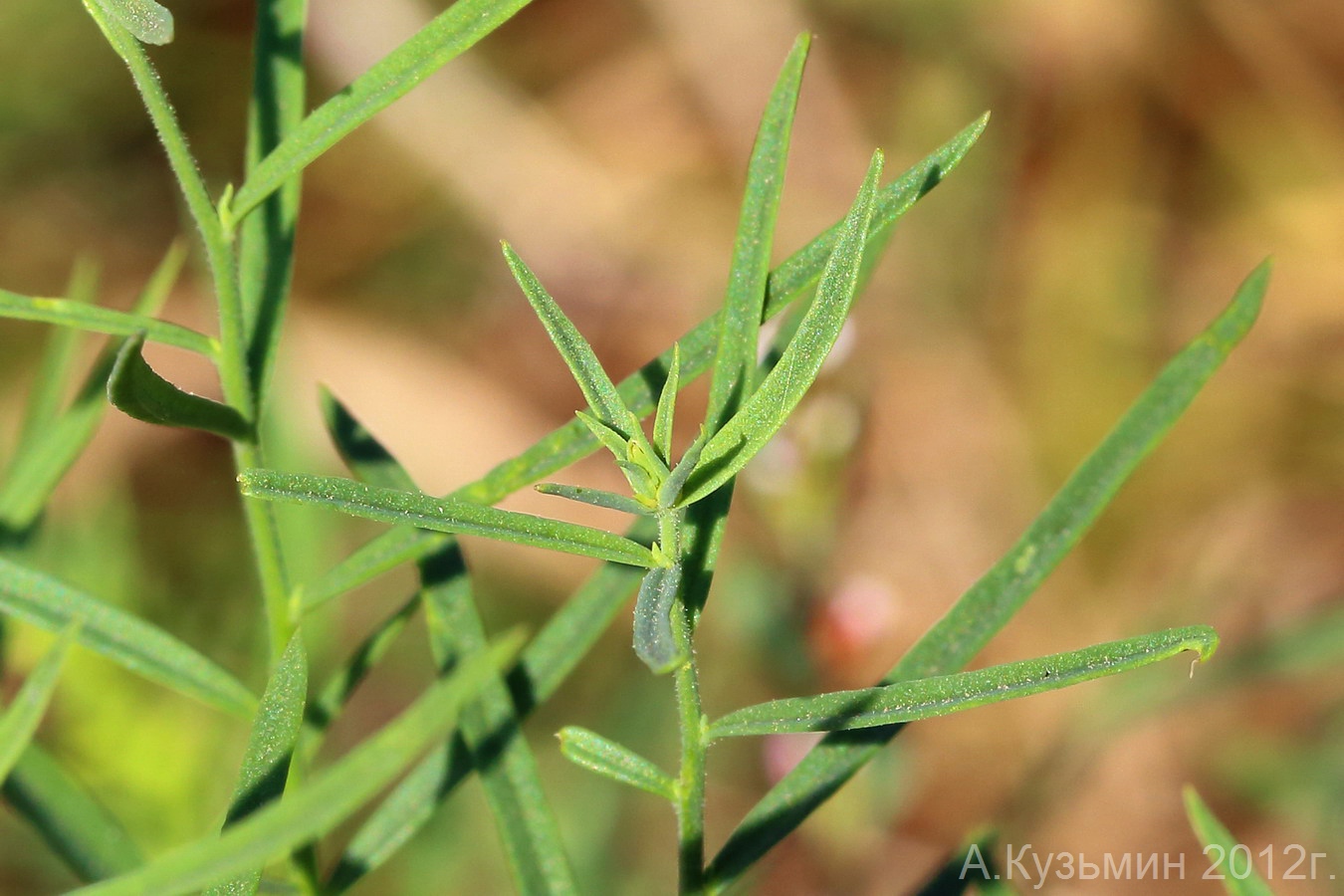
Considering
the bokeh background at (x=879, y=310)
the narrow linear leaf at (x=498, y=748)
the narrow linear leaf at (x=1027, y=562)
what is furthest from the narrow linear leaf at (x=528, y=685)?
the bokeh background at (x=879, y=310)

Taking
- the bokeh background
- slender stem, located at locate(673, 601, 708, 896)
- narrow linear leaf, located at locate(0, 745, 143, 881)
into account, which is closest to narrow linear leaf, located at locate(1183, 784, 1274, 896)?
slender stem, located at locate(673, 601, 708, 896)

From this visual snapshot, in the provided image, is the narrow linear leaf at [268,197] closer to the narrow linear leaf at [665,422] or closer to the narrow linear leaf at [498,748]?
the narrow linear leaf at [498,748]

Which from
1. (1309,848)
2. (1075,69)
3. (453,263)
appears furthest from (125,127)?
(1309,848)

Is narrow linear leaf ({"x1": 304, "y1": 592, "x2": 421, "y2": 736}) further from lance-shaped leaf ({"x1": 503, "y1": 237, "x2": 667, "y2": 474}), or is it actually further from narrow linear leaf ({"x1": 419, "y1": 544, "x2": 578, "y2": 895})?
lance-shaped leaf ({"x1": 503, "y1": 237, "x2": 667, "y2": 474})

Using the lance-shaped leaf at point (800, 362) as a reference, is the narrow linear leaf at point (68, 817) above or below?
below

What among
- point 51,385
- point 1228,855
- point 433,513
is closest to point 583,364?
point 433,513

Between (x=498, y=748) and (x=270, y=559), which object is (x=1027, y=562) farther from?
(x=270, y=559)

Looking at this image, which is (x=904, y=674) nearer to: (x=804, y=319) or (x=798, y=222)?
(x=804, y=319)
